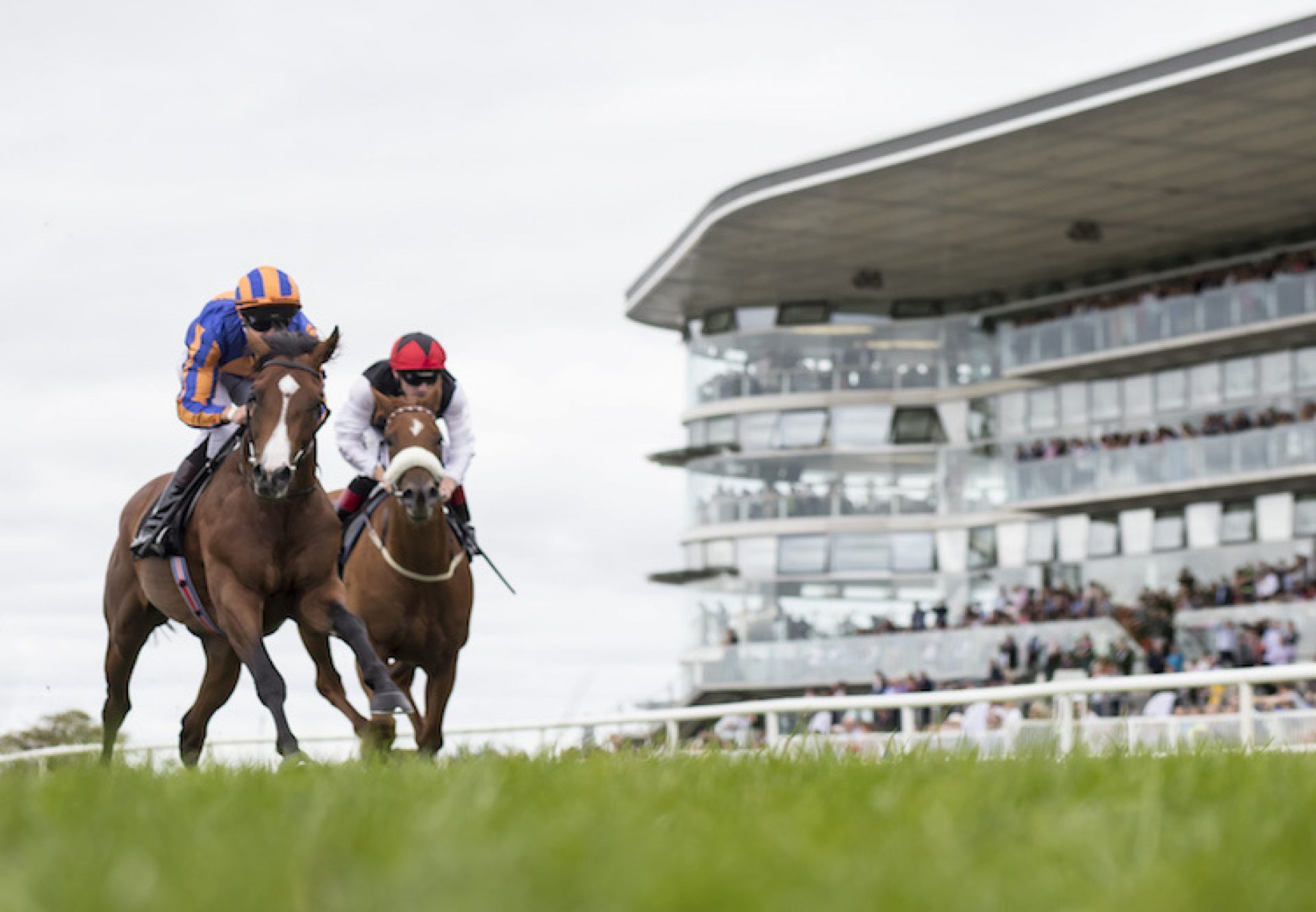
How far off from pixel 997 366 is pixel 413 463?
43.0 meters

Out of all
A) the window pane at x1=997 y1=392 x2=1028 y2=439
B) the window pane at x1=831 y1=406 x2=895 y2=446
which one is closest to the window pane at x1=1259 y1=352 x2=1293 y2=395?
the window pane at x1=997 y1=392 x2=1028 y2=439

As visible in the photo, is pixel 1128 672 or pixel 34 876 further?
pixel 1128 672

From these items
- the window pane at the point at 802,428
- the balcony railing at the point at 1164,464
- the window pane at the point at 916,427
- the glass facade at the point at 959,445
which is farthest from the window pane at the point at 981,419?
the balcony railing at the point at 1164,464

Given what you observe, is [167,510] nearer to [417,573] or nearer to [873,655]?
[417,573]

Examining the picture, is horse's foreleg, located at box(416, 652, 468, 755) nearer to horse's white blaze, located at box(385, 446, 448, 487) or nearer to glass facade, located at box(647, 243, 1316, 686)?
horse's white blaze, located at box(385, 446, 448, 487)

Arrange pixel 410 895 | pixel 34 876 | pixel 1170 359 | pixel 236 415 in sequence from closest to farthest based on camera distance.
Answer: pixel 410 895, pixel 34 876, pixel 236 415, pixel 1170 359

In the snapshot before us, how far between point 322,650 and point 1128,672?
27.2 meters

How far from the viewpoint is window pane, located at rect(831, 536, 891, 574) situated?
50938 mm

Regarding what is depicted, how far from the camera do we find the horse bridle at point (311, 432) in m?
8.37

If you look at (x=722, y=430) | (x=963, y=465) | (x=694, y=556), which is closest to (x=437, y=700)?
(x=963, y=465)

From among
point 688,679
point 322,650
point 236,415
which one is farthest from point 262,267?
point 688,679

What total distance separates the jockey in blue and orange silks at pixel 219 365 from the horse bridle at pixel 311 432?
0.34 meters

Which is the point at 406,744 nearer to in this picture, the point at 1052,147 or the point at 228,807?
the point at 228,807

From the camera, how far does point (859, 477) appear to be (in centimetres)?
5266
